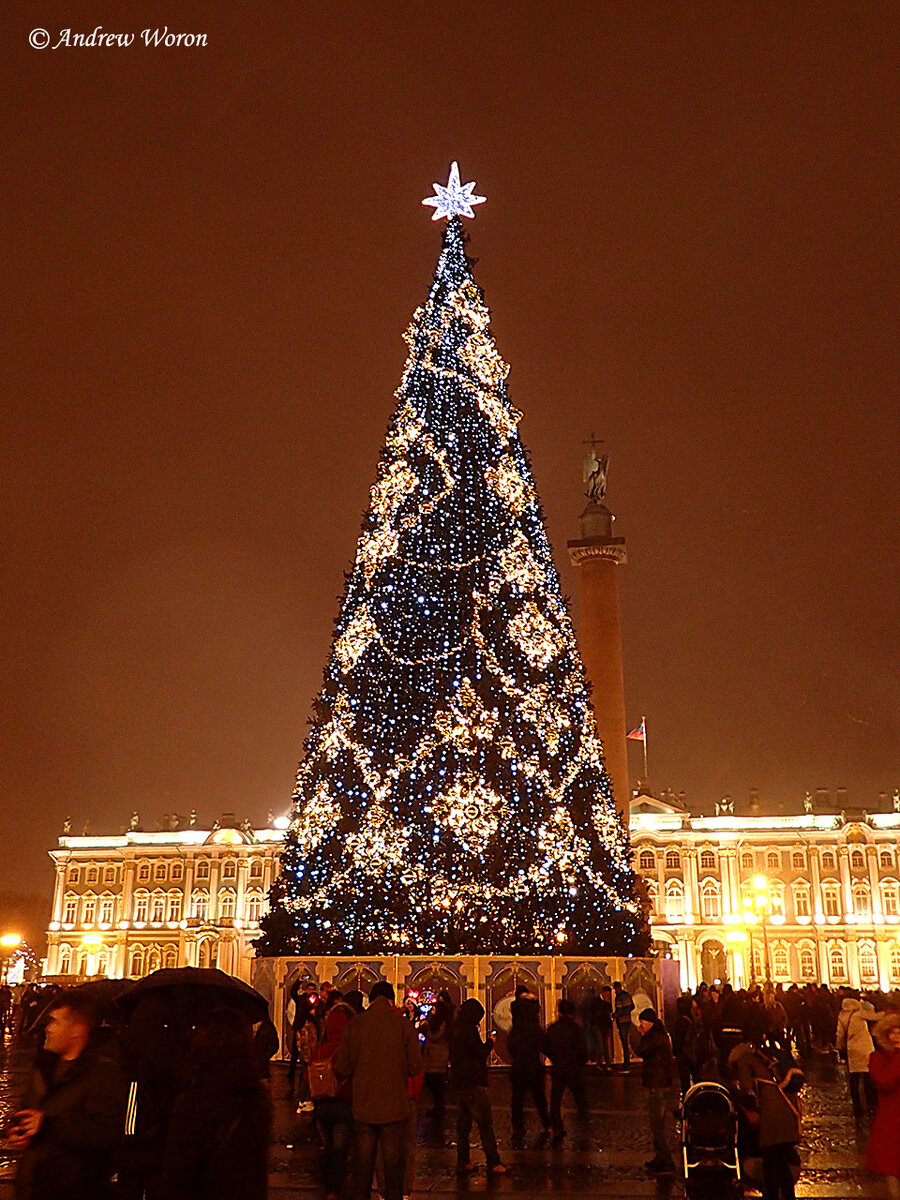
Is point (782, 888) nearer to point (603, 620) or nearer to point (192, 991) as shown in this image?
point (603, 620)

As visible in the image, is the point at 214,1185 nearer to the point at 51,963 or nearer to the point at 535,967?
the point at 535,967

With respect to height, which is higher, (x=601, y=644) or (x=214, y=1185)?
(x=601, y=644)

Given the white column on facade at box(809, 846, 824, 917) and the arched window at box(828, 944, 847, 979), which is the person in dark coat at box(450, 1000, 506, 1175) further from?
the white column on facade at box(809, 846, 824, 917)

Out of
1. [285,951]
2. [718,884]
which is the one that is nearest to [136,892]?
[718,884]

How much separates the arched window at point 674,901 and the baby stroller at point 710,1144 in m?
68.1

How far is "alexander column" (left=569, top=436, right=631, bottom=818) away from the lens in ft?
99.9

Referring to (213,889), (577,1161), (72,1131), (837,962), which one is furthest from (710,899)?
(72,1131)

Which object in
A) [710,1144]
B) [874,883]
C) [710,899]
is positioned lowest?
[710,1144]

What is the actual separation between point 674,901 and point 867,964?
37.7ft

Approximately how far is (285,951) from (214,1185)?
1525 cm

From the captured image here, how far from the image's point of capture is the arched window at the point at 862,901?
72.7 m

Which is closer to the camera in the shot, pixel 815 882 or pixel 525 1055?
pixel 525 1055

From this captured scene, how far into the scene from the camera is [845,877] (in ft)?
242

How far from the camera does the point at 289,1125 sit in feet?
40.7
